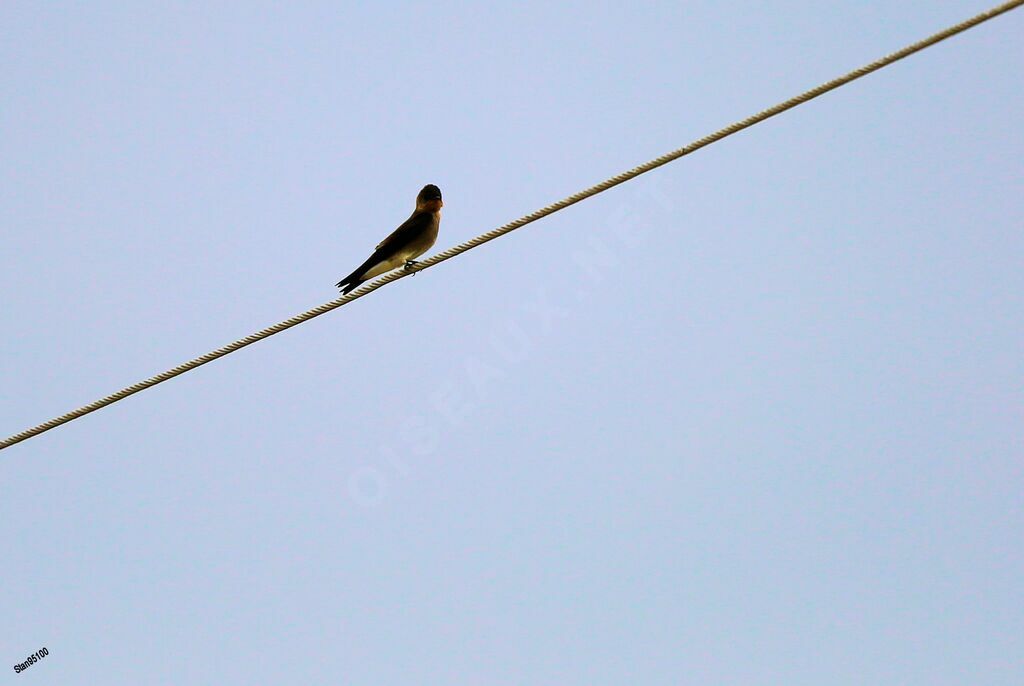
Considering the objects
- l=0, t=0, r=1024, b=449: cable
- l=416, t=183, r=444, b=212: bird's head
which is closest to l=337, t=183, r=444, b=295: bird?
l=416, t=183, r=444, b=212: bird's head

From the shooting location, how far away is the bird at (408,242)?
378 inches

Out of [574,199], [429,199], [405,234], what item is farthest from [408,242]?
[574,199]

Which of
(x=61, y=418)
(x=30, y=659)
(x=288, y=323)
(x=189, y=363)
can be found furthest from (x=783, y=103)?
(x=30, y=659)

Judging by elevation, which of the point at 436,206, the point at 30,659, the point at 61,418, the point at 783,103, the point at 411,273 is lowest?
the point at 30,659

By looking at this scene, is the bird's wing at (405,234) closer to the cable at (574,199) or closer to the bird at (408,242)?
the bird at (408,242)

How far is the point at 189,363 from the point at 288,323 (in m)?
0.52

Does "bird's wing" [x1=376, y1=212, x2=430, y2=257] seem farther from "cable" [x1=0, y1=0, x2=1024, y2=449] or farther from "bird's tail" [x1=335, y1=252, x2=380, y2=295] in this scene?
"cable" [x1=0, y1=0, x2=1024, y2=449]

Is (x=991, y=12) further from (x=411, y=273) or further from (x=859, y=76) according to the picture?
(x=411, y=273)

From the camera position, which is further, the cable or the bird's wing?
the bird's wing

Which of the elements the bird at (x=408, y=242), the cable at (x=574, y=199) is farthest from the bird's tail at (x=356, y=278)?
the cable at (x=574, y=199)

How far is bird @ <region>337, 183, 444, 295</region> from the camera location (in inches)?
378

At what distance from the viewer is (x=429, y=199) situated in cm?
1100

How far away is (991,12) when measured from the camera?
15.7 feet

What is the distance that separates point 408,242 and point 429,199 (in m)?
1.00
